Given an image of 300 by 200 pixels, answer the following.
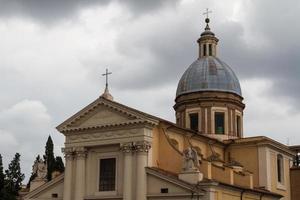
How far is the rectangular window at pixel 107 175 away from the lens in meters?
35.8

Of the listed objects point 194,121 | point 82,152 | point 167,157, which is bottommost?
point 167,157

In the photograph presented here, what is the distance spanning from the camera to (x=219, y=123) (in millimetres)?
44844

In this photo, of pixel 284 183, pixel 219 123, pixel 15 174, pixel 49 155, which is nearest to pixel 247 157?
pixel 284 183

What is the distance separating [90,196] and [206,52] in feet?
59.0

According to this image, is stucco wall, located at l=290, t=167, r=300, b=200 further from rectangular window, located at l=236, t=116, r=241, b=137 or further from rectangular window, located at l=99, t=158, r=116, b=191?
rectangular window, located at l=99, t=158, r=116, b=191

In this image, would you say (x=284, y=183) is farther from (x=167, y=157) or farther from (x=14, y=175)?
(x=14, y=175)

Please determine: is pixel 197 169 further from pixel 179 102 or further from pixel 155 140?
pixel 179 102

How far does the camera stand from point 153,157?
34969 mm

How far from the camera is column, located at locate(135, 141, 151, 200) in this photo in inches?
1324

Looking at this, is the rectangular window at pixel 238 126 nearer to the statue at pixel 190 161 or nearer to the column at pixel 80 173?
the statue at pixel 190 161

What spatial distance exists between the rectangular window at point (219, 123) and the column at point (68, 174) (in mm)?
12460

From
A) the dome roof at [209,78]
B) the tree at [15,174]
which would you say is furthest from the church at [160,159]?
the tree at [15,174]

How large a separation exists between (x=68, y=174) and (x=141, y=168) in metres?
5.63

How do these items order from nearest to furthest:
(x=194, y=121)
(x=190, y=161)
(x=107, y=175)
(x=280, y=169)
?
(x=190, y=161) → (x=107, y=175) → (x=280, y=169) → (x=194, y=121)
